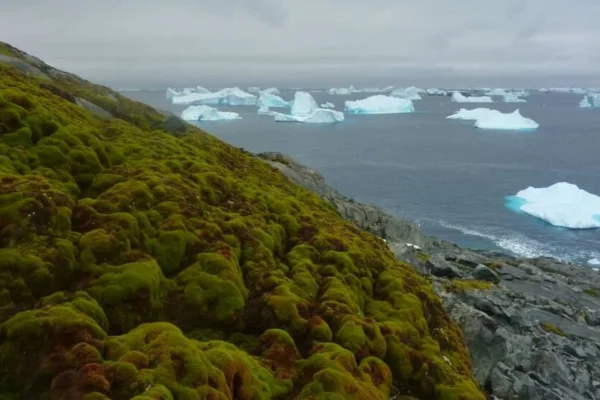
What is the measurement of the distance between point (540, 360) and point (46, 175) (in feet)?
69.5

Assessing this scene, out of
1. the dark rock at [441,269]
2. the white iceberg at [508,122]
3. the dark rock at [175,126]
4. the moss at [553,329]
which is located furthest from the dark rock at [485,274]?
the white iceberg at [508,122]

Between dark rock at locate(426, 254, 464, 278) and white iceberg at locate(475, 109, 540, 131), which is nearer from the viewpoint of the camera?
dark rock at locate(426, 254, 464, 278)

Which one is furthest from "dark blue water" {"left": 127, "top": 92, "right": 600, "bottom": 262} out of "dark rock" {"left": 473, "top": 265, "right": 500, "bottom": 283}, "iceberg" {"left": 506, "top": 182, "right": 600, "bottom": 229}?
"dark rock" {"left": 473, "top": 265, "right": 500, "bottom": 283}

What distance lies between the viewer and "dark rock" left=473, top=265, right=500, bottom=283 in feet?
128

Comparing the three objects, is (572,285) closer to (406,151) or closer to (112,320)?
(112,320)

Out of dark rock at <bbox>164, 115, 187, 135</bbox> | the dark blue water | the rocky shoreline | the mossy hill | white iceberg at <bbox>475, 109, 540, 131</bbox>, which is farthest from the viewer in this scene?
white iceberg at <bbox>475, 109, 540, 131</bbox>

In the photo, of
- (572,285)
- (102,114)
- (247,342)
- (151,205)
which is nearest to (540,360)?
(247,342)

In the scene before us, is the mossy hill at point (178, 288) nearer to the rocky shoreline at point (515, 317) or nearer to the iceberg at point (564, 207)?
the rocky shoreline at point (515, 317)

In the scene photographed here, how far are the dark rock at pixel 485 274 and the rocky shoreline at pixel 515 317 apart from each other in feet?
0.32

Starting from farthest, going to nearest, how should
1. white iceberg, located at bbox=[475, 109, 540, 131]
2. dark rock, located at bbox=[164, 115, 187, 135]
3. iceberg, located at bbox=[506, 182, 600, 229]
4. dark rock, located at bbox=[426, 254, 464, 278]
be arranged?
white iceberg, located at bbox=[475, 109, 540, 131]
iceberg, located at bbox=[506, 182, 600, 229]
dark rock, located at bbox=[426, 254, 464, 278]
dark rock, located at bbox=[164, 115, 187, 135]

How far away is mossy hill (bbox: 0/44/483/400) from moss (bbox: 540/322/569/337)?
14.0 meters

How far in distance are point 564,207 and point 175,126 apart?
6553cm

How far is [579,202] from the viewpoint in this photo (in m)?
74.7

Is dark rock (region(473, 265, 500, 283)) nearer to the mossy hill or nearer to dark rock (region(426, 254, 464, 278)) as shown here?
dark rock (region(426, 254, 464, 278))
